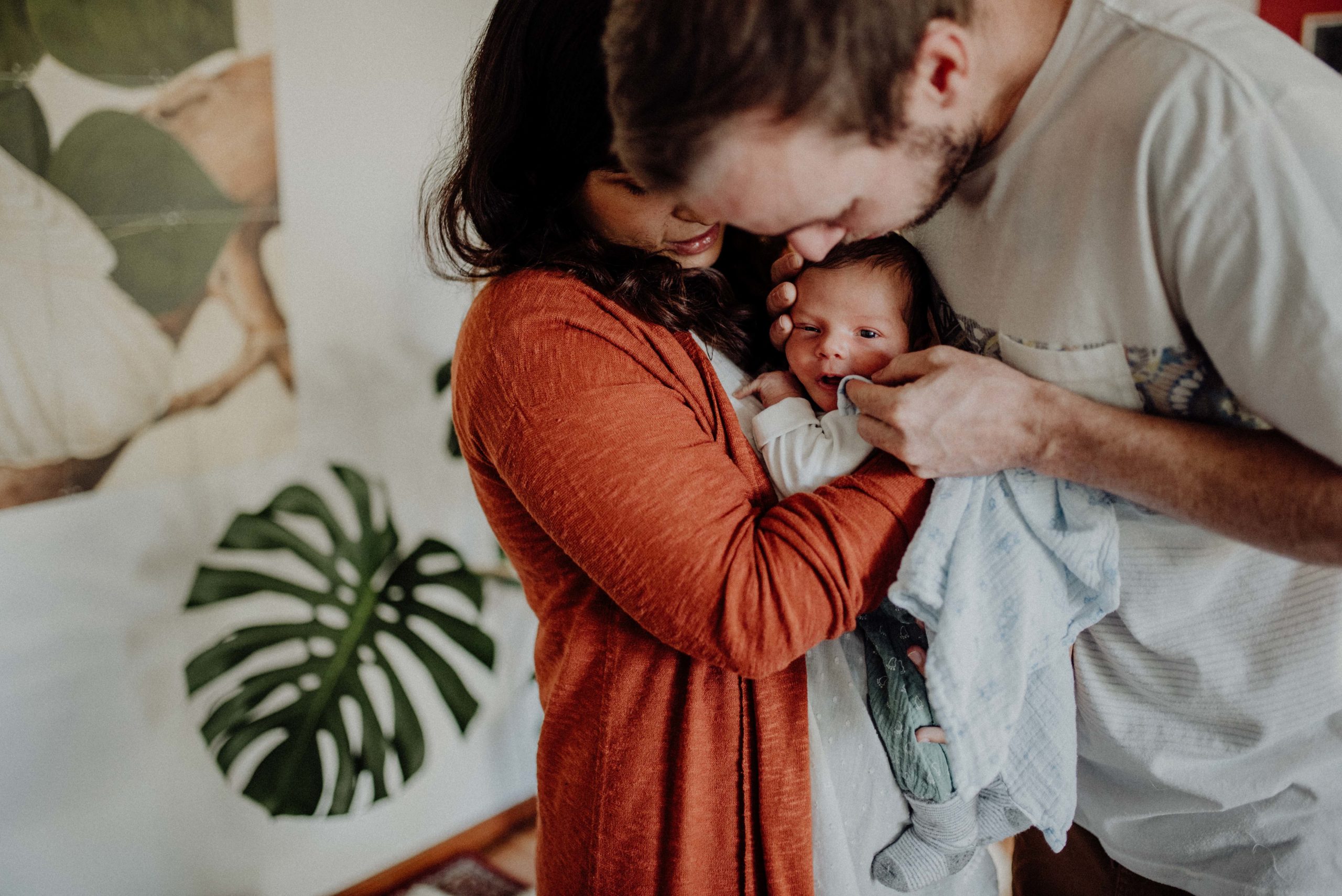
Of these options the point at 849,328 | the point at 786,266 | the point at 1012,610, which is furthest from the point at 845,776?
the point at 786,266

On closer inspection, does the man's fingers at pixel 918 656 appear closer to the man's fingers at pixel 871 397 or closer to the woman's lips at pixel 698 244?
the man's fingers at pixel 871 397

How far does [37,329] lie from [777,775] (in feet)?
4.91

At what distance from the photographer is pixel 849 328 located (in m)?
1.12

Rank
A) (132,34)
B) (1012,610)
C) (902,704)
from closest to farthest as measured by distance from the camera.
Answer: (1012,610), (902,704), (132,34)

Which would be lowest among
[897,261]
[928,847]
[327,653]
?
[327,653]

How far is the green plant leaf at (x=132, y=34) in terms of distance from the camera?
158cm

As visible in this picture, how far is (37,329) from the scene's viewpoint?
1636mm

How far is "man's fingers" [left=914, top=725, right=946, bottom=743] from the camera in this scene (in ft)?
3.30

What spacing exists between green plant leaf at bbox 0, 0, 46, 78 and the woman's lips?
4.06 ft

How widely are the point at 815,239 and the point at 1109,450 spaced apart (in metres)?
0.33

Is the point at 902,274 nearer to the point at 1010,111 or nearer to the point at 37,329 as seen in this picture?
the point at 1010,111

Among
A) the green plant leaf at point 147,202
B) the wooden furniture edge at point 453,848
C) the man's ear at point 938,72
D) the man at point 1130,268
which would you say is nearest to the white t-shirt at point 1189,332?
the man at point 1130,268

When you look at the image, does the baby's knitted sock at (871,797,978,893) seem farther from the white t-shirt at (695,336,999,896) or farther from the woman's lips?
the woman's lips

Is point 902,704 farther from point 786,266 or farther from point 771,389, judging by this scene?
point 786,266
